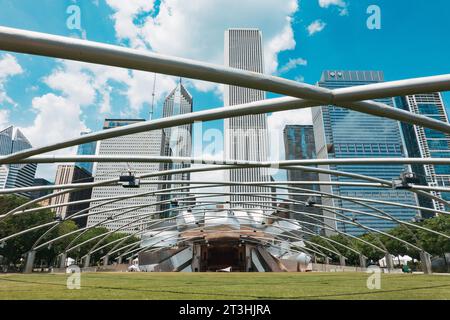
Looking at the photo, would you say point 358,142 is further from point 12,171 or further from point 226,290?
point 12,171

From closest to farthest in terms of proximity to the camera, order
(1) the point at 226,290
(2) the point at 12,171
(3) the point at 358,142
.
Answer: (1) the point at 226,290, (3) the point at 358,142, (2) the point at 12,171

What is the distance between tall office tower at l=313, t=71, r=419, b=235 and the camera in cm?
10419

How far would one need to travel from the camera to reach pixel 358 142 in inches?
4353

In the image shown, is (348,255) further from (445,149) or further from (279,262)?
(445,149)

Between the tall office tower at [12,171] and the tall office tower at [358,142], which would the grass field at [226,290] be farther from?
the tall office tower at [12,171]

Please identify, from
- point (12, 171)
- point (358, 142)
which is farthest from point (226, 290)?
point (12, 171)

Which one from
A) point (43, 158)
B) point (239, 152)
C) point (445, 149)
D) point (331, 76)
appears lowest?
point (43, 158)

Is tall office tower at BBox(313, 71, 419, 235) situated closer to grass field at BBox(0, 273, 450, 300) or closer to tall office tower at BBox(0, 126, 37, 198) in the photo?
grass field at BBox(0, 273, 450, 300)

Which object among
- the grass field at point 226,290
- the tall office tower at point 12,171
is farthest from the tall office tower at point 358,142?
the tall office tower at point 12,171

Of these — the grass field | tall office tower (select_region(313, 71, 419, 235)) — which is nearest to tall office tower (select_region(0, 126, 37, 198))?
tall office tower (select_region(313, 71, 419, 235))
